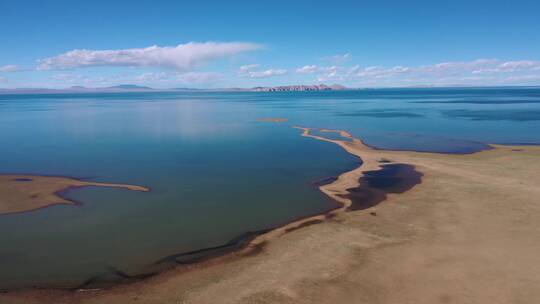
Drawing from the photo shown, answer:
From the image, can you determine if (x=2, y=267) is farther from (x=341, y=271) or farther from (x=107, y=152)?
(x=107, y=152)

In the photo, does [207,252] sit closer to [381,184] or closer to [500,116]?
[381,184]

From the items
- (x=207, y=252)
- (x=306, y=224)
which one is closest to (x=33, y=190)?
(x=207, y=252)

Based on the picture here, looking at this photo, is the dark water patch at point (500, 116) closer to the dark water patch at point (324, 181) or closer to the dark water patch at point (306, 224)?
the dark water patch at point (324, 181)

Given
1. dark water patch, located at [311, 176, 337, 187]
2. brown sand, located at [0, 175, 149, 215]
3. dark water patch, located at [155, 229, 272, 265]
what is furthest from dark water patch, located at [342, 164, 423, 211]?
brown sand, located at [0, 175, 149, 215]

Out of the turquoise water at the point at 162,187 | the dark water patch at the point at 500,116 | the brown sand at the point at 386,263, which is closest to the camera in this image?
the brown sand at the point at 386,263

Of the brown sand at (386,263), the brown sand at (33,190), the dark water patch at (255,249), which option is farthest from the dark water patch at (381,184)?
the brown sand at (33,190)
